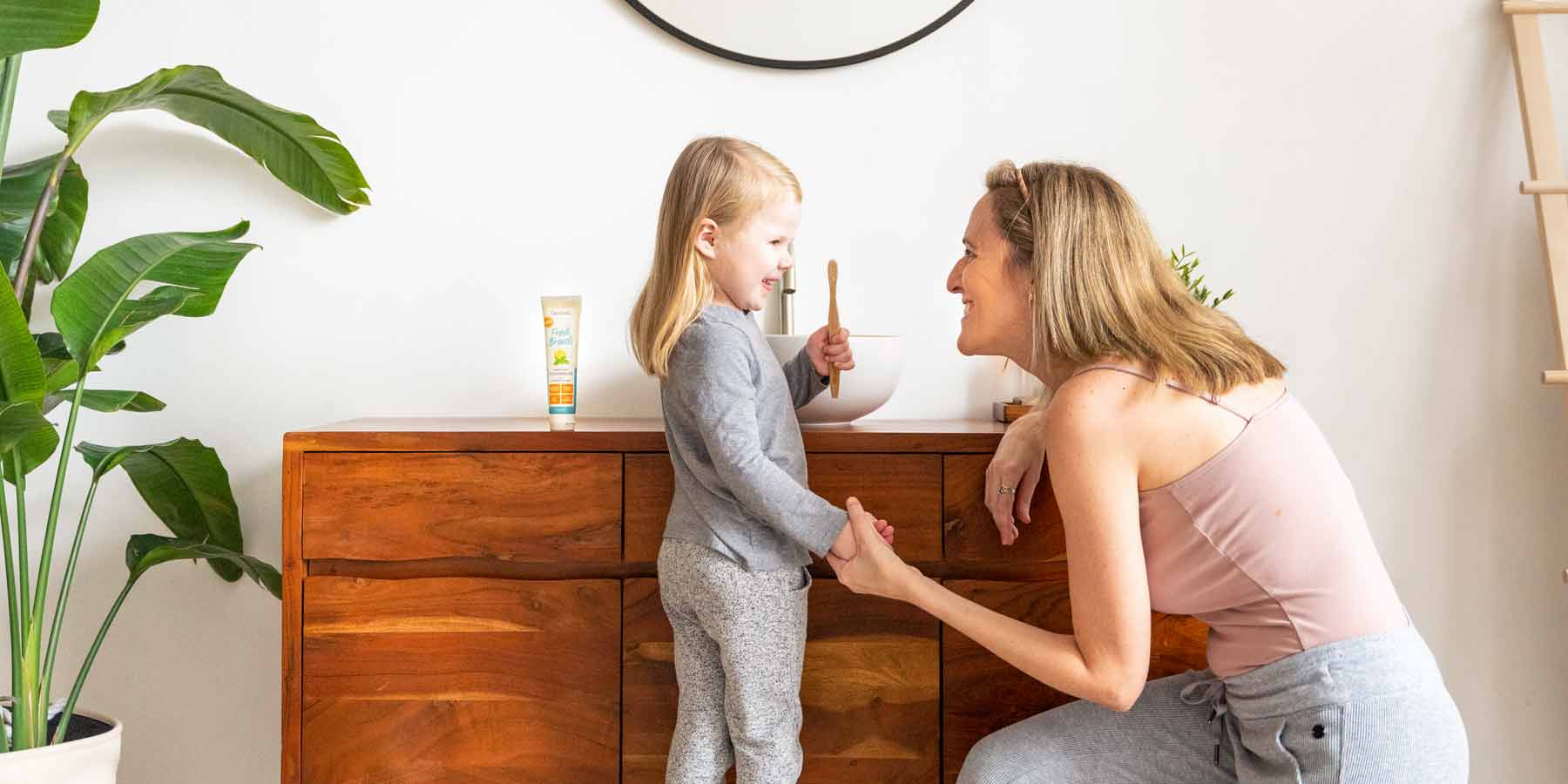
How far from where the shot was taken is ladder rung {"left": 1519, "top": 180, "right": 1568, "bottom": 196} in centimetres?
178

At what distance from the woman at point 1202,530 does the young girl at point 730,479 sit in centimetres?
25

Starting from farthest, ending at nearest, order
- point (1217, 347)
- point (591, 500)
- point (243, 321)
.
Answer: point (243, 321)
point (591, 500)
point (1217, 347)

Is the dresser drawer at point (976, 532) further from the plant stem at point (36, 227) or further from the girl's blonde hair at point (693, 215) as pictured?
the plant stem at point (36, 227)

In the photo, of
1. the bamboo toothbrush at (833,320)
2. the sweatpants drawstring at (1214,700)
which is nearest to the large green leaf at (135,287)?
the bamboo toothbrush at (833,320)

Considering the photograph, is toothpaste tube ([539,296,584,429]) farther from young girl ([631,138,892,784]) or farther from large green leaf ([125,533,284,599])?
large green leaf ([125,533,284,599])

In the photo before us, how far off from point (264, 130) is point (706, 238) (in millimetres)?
817

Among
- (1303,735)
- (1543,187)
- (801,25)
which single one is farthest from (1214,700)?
(801,25)

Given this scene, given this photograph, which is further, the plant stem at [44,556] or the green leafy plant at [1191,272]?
the green leafy plant at [1191,272]

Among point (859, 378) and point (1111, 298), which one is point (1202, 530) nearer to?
point (1111, 298)

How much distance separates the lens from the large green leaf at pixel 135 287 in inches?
59.5

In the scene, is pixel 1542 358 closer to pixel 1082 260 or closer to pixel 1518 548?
pixel 1518 548

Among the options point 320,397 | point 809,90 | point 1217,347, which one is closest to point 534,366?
point 320,397

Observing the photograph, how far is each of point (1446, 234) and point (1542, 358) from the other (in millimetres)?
270

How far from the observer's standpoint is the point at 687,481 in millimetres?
1486
